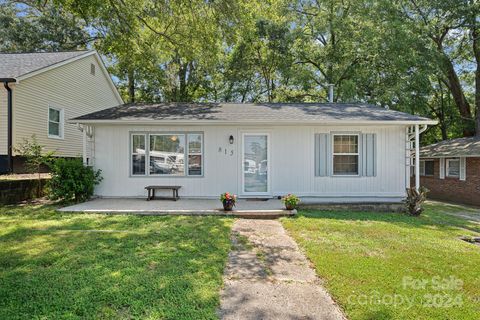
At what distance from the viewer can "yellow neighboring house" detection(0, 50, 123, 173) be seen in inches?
398

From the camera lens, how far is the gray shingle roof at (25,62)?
10.4 m

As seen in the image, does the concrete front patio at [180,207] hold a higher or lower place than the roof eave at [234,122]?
lower

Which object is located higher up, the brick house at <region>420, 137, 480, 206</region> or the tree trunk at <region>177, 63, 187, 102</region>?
the tree trunk at <region>177, 63, 187, 102</region>

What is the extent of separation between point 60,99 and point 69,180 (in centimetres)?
615

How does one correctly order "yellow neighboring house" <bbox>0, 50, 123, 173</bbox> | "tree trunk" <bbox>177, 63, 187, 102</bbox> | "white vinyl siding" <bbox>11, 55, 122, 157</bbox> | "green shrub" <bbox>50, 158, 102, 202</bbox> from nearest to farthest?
"green shrub" <bbox>50, 158, 102, 202</bbox>
"yellow neighboring house" <bbox>0, 50, 123, 173</bbox>
"white vinyl siding" <bbox>11, 55, 122, 157</bbox>
"tree trunk" <bbox>177, 63, 187, 102</bbox>

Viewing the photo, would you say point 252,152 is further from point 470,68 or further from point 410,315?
point 470,68

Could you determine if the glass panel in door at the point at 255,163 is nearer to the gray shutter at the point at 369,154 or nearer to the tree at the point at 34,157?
the gray shutter at the point at 369,154

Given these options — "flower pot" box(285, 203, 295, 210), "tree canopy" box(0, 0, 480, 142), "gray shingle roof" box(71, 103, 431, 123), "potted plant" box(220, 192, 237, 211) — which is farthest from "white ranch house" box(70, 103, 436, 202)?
"tree canopy" box(0, 0, 480, 142)

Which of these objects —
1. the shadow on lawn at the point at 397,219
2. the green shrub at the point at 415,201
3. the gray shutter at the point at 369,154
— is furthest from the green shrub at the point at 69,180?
the green shrub at the point at 415,201

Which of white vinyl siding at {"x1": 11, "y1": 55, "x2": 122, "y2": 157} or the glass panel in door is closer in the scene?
the glass panel in door

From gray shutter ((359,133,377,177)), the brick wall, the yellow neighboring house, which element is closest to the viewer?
gray shutter ((359,133,377,177))

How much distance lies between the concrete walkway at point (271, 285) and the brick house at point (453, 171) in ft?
40.7

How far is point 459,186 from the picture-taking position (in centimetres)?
1377

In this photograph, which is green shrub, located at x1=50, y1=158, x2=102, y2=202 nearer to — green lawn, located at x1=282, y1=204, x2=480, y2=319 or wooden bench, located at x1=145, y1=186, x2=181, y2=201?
wooden bench, located at x1=145, y1=186, x2=181, y2=201
